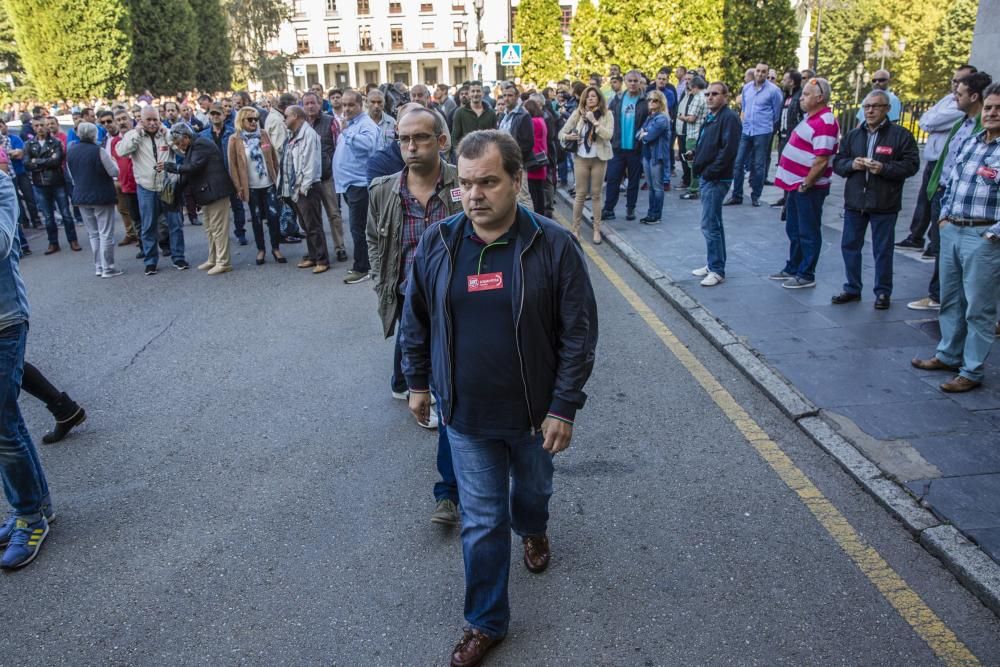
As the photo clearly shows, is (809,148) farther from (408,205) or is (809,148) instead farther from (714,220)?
(408,205)

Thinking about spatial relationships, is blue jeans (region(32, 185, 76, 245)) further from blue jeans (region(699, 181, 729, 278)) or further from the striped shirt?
the striped shirt

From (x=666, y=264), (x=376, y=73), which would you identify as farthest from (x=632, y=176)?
(x=376, y=73)

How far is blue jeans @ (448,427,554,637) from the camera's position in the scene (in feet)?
9.95

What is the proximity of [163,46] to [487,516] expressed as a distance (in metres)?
42.5

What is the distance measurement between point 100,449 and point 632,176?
921cm

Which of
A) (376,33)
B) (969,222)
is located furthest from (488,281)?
(376,33)

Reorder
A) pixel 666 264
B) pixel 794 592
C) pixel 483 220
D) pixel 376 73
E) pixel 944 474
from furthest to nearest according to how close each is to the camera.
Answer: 1. pixel 376 73
2. pixel 666 264
3. pixel 944 474
4. pixel 794 592
5. pixel 483 220

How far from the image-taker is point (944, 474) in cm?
427

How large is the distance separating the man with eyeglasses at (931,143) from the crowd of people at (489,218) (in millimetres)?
34

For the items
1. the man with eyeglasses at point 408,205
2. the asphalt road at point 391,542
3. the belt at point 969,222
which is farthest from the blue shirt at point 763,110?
the man with eyeglasses at point 408,205

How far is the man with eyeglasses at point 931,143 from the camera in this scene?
8463 mm

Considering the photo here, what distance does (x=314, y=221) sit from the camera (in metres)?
9.95

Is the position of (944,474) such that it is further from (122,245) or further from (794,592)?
(122,245)

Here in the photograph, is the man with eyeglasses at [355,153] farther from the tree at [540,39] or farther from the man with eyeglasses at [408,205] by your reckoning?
the tree at [540,39]
